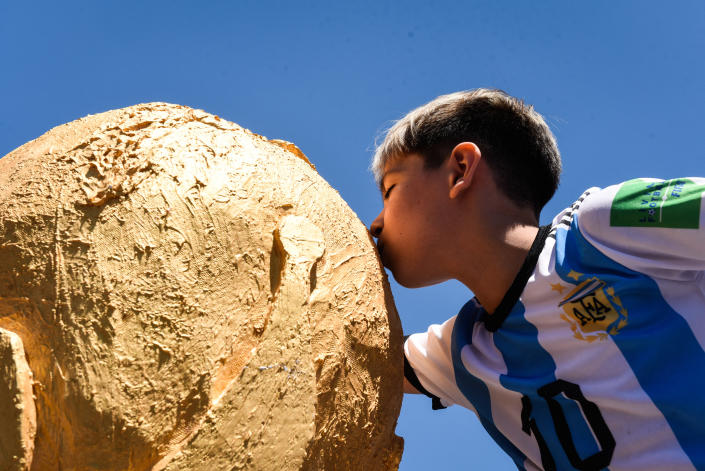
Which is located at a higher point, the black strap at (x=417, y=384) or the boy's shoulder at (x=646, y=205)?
the boy's shoulder at (x=646, y=205)

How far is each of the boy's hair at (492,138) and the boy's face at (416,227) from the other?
3.2 inches

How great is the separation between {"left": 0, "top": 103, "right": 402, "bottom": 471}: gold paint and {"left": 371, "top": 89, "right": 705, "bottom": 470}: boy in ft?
1.59

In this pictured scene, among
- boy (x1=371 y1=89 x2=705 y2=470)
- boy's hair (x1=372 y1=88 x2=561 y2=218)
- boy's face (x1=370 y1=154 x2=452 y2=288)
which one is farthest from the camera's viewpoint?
boy's hair (x1=372 y1=88 x2=561 y2=218)

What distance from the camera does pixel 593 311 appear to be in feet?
5.72

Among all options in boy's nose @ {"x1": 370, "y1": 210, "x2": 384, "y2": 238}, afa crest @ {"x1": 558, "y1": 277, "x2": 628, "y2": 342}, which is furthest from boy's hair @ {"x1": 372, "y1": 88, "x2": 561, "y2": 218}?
afa crest @ {"x1": 558, "y1": 277, "x2": 628, "y2": 342}

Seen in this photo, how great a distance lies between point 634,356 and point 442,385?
2.48 feet

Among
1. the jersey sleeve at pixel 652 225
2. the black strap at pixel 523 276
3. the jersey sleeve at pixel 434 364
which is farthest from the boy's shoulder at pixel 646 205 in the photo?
the jersey sleeve at pixel 434 364

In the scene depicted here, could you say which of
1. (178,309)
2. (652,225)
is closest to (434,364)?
(652,225)

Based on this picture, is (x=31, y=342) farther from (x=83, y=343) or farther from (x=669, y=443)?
(x=669, y=443)

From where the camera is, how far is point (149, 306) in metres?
1.21

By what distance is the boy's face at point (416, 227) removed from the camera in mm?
1775

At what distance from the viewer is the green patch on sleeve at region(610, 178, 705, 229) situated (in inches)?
61.1

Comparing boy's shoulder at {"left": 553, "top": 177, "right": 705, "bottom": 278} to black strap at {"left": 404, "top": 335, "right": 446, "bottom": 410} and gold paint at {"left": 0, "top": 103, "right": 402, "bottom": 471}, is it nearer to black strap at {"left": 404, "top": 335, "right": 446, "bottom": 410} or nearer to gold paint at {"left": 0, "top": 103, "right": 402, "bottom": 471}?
gold paint at {"left": 0, "top": 103, "right": 402, "bottom": 471}

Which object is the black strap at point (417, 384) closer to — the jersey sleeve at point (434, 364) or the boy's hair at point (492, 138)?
the jersey sleeve at point (434, 364)
